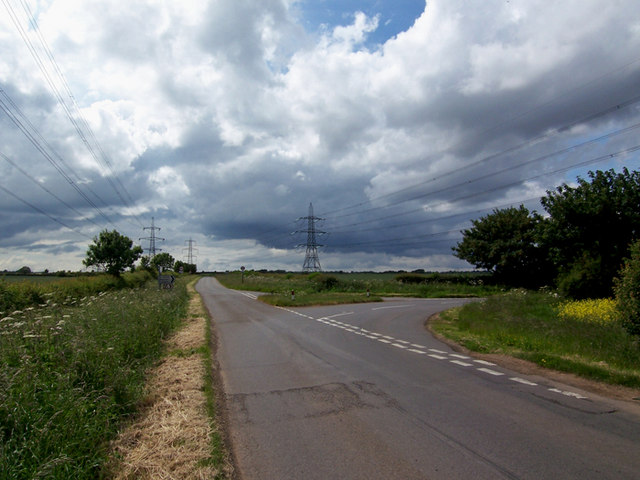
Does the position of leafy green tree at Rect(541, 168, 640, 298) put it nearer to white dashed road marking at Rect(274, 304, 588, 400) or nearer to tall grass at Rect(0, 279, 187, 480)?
white dashed road marking at Rect(274, 304, 588, 400)

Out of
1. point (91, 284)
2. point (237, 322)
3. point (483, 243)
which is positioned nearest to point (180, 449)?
point (237, 322)

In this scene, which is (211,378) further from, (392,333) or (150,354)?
(392,333)

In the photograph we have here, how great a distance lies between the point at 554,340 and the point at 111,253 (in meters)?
52.5

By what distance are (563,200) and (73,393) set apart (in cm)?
1872

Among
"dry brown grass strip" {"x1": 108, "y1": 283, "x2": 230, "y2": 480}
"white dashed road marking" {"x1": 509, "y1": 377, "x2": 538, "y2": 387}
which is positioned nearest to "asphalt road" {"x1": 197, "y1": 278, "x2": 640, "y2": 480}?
"white dashed road marking" {"x1": 509, "y1": 377, "x2": 538, "y2": 387}

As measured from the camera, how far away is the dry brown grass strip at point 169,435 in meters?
4.02

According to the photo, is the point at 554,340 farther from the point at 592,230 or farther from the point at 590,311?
the point at 592,230

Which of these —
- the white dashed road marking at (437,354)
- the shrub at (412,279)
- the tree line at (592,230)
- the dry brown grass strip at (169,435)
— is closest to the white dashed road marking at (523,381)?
the white dashed road marking at (437,354)

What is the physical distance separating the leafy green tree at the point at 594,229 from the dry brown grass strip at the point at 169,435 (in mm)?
15546

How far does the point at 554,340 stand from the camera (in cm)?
1060

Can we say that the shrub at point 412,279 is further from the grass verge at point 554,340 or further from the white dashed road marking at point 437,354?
the white dashed road marking at point 437,354

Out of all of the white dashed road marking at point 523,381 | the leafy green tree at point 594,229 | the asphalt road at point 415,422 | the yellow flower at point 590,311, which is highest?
the leafy green tree at point 594,229

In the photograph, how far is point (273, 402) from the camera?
20.9ft

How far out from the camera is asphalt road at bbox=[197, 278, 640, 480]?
407 centimetres
